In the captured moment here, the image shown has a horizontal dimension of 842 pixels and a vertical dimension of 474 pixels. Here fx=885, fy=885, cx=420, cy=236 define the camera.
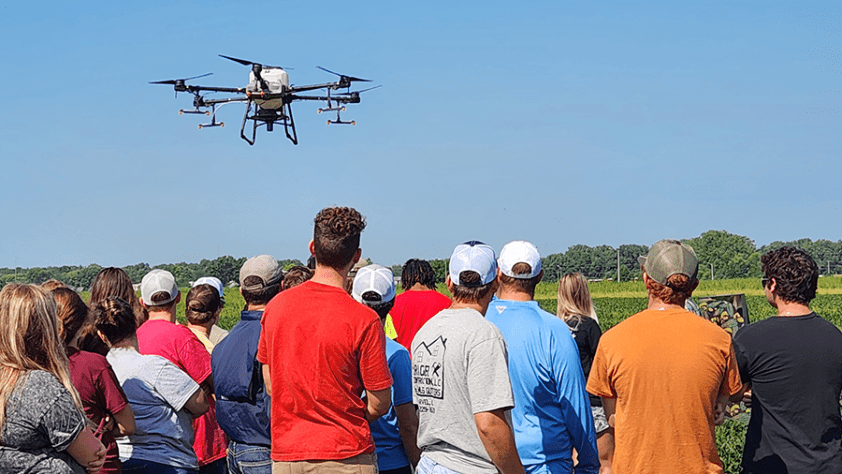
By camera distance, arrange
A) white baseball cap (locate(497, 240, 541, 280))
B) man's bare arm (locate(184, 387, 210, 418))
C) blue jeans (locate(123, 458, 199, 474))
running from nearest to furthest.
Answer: white baseball cap (locate(497, 240, 541, 280)) → blue jeans (locate(123, 458, 199, 474)) → man's bare arm (locate(184, 387, 210, 418))

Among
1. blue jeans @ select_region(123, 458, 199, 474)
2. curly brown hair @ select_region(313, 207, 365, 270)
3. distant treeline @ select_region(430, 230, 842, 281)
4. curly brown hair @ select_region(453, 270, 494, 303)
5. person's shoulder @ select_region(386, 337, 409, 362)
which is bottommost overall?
distant treeline @ select_region(430, 230, 842, 281)

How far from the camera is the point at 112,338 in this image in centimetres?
496

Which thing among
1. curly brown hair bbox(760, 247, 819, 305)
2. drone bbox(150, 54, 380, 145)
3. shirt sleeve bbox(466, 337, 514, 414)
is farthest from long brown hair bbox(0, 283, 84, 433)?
drone bbox(150, 54, 380, 145)

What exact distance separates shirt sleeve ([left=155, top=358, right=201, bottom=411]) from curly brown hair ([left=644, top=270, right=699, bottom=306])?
8.43ft

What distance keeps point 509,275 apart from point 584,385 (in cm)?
67

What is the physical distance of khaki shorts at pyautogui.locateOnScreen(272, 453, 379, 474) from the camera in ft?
12.8

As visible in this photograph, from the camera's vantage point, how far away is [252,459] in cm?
475

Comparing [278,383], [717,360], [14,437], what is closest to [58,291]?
[14,437]

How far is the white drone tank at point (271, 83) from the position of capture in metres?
35.7

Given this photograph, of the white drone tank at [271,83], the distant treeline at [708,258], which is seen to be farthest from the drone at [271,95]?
Result: the distant treeline at [708,258]

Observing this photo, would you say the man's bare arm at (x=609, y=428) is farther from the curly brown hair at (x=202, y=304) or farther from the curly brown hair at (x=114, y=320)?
the curly brown hair at (x=202, y=304)

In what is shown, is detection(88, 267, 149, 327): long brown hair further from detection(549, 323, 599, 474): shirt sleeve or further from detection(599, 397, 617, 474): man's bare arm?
detection(599, 397, 617, 474): man's bare arm

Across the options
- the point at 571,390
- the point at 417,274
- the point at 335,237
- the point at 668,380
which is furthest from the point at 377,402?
the point at 417,274

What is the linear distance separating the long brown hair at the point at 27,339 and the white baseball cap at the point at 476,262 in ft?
5.77
